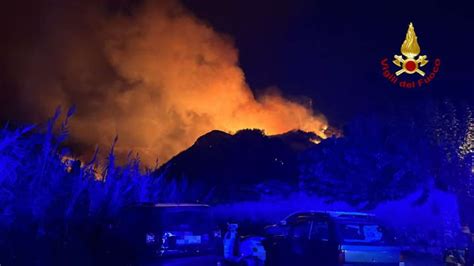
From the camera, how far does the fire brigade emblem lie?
26.1m

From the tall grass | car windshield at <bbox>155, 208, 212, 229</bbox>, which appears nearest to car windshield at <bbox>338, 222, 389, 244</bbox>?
car windshield at <bbox>155, 208, 212, 229</bbox>

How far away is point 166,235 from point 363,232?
3.58m

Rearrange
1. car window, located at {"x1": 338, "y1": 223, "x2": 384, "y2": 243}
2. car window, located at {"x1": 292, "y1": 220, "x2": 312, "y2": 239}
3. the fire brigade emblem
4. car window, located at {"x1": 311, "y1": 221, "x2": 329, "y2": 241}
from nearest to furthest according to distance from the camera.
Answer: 1. car window, located at {"x1": 338, "y1": 223, "x2": 384, "y2": 243}
2. car window, located at {"x1": 311, "y1": 221, "x2": 329, "y2": 241}
3. car window, located at {"x1": 292, "y1": 220, "x2": 312, "y2": 239}
4. the fire brigade emblem

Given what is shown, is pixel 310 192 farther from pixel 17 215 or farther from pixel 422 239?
pixel 17 215

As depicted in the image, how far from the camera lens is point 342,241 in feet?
33.3

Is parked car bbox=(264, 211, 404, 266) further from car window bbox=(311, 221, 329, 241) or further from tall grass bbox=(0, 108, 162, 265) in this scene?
tall grass bbox=(0, 108, 162, 265)

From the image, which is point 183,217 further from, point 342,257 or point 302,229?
point 342,257

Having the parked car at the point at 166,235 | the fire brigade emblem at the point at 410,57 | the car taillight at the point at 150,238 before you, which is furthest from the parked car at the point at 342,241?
the fire brigade emblem at the point at 410,57

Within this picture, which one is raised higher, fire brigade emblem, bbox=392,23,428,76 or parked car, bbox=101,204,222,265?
fire brigade emblem, bbox=392,23,428,76

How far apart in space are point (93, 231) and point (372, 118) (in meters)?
→ 18.2

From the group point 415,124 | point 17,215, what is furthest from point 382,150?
point 17,215

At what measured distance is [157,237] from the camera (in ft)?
32.4

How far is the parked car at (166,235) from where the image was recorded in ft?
32.4

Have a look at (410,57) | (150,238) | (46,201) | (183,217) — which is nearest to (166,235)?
(150,238)
